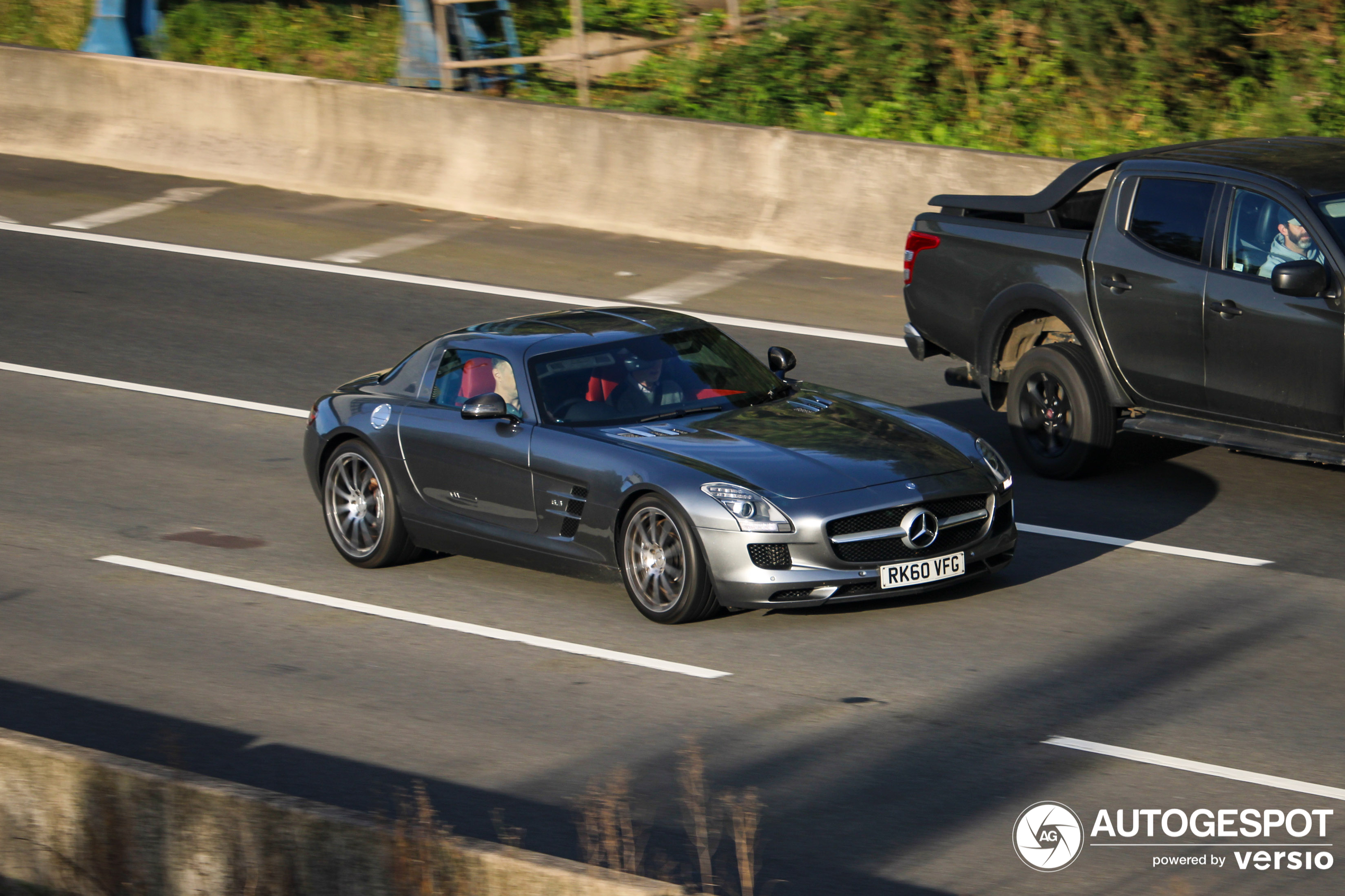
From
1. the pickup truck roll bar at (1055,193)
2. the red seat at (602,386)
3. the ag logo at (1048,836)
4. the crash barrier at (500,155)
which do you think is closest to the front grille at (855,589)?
the red seat at (602,386)

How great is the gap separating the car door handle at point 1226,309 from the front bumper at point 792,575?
262 centimetres

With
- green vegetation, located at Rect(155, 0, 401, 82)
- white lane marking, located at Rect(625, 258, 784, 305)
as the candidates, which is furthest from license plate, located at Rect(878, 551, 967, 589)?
green vegetation, located at Rect(155, 0, 401, 82)

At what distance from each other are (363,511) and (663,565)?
7.59 feet

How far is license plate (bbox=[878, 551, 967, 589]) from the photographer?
852 centimetres

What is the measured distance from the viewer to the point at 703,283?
1678 cm

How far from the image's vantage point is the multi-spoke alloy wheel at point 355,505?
10.2 m

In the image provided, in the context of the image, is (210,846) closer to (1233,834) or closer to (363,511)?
(1233,834)

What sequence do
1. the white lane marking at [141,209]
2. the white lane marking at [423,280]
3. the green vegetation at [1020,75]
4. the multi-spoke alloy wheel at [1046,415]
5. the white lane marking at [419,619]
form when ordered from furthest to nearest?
the white lane marking at [141,209]
the green vegetation at [1020,75]
the white lane marking at [423,280]
the multi-spoke alloy wheel at [1046,415]
the white lane marking at [419,619]

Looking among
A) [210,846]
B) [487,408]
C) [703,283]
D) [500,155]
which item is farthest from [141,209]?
[210,846]

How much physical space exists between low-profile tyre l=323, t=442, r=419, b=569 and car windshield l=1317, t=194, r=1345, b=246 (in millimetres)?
5303

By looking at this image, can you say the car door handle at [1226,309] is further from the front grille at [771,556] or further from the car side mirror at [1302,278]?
the front grille at [771,556]

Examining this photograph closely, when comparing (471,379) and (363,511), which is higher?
(471,379)

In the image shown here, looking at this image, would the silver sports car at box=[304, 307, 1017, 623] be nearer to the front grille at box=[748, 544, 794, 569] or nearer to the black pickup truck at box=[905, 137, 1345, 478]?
the front grille at box=[748, 544, 794, 569]

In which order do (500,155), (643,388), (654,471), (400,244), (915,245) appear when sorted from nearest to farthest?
→ (654,471) → (643,388) → (915,245) → (400,244) → (500,155)
